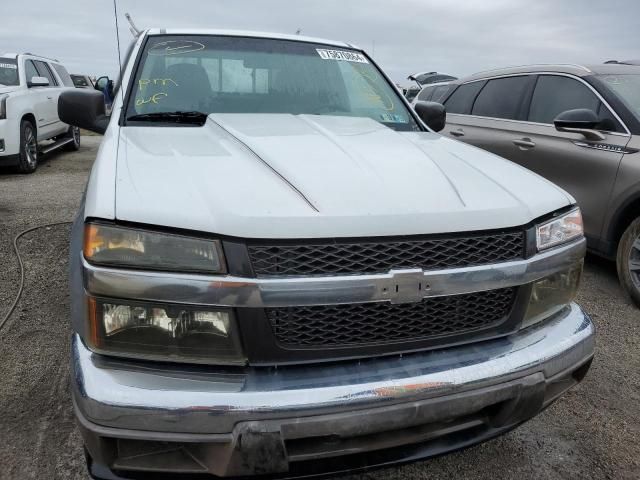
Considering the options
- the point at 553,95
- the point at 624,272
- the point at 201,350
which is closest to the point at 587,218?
the point at 624,272

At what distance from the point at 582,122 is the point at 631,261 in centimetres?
111

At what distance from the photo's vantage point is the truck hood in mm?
1486

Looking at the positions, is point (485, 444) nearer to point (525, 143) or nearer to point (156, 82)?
point (156, 82)

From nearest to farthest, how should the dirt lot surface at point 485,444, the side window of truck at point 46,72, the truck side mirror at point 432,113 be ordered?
the dirt lot surface at point 485,444, the truck side mirror at point 432,113, the side window of truck at point 46,72

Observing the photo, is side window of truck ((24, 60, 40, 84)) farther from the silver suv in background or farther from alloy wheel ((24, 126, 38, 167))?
the silver suv in background

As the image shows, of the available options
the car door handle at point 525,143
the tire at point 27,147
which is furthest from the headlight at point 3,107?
the car door handle at point 525,143

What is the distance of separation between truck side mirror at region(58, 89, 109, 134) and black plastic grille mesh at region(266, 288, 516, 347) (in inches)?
73.1

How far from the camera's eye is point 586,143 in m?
4.12

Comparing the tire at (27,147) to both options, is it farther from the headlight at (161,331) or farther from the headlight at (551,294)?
the headlight at (551,294)

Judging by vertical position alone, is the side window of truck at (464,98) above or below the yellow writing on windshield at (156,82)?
below

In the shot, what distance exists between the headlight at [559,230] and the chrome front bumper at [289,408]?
40cm

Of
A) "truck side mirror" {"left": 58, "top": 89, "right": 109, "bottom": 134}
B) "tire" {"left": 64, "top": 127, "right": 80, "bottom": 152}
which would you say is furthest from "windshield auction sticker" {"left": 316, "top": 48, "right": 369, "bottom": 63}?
"tire" {"left": 64, "top": 127, "right": 80, "bottom": 152}

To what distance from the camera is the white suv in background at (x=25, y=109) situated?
741 cm

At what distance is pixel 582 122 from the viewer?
13.0 feet
